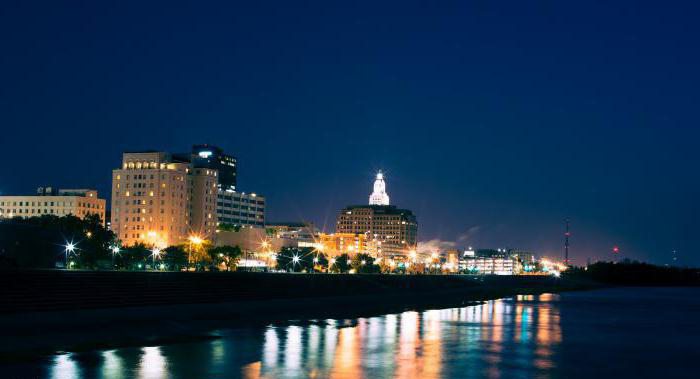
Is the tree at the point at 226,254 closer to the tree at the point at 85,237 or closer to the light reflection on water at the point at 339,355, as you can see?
the tree at the point at 85,237

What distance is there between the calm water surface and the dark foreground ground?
438 cm

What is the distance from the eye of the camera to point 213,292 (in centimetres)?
7569

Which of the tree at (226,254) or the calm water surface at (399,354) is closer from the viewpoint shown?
the calm water surface at (399,354)

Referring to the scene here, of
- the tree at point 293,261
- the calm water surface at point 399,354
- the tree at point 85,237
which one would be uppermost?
the tree at point 85,237

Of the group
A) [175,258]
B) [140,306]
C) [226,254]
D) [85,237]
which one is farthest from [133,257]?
[140,306]

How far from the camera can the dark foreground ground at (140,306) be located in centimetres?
4534

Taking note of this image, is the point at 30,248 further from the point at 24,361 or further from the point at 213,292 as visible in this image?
the point at 24,361

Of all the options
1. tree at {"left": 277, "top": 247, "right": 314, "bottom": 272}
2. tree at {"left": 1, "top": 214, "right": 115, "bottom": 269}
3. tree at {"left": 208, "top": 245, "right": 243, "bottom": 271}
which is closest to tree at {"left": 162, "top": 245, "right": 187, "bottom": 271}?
tree at {"left": 208, "top": 245, "right": 243, "bottom": 271}

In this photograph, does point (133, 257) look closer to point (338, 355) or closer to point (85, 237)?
point (85, 237)

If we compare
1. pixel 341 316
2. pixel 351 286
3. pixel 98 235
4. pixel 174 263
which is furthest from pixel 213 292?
pixel 174 263

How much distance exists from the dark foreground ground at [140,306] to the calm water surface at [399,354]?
4.38 metres

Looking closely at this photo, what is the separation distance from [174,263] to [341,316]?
289 feet

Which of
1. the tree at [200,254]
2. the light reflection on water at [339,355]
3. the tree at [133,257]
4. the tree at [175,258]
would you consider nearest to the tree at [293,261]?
the tree at [200,254]

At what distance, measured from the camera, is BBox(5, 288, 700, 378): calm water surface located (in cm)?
3378
